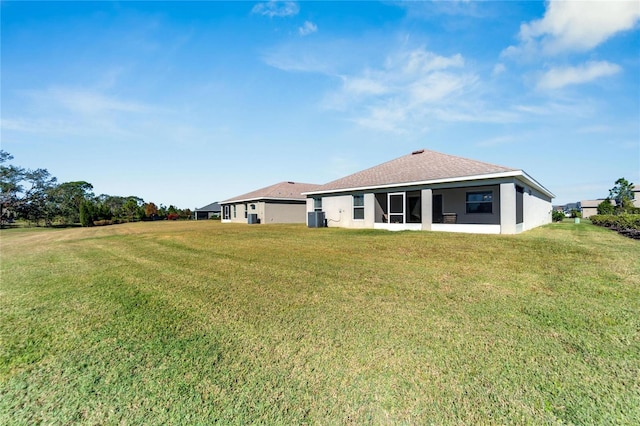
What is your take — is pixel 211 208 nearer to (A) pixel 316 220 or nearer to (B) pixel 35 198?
(B) pixel 35 198

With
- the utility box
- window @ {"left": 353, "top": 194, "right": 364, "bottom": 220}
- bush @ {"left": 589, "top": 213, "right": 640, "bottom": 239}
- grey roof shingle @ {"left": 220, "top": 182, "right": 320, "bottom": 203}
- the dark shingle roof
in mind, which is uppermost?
grey roof shingle @ {"left": 220, "top": 182, "right": 320, "bottom": 203}

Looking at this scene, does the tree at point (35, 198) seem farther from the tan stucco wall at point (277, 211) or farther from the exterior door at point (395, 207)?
the exterior door at point (395, 207)

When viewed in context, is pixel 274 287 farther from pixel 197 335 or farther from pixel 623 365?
pixel 623 365

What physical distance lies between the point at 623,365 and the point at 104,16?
49.0ft

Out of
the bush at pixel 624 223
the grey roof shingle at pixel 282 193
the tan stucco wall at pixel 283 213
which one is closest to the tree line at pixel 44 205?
the grey roof shingle at pixel 282 193

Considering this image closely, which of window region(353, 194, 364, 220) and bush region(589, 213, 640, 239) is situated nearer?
bush region(589, 213, 640, 239)

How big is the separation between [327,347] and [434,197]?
15.5 m

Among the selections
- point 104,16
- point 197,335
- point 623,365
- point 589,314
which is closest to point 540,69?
point 589,314

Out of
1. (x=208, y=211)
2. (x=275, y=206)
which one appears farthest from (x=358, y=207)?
(x=208, y=211)

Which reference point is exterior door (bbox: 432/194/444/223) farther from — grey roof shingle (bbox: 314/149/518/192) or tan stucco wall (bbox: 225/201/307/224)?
tan stucco wall (bbox: 225/201/307/224)

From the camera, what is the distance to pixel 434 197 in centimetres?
1661

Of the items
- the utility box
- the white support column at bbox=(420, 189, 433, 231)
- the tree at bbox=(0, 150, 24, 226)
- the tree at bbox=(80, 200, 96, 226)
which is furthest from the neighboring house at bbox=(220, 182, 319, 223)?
the tree at bbox=(0, 150, 24, 226)

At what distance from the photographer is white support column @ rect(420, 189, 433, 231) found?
13.7 m

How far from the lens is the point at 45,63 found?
9.99m
